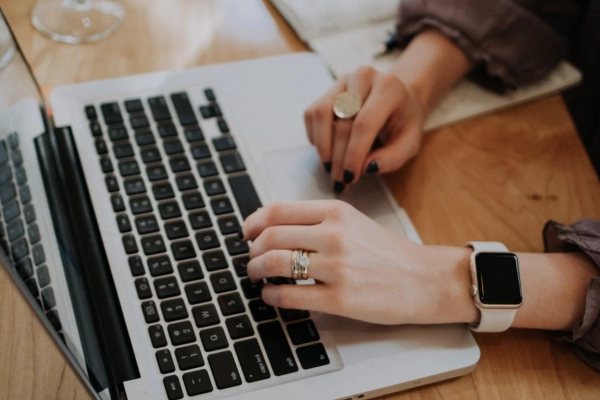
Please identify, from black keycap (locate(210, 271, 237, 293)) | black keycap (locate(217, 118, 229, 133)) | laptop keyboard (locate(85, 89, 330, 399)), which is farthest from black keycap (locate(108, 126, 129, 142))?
black keycap (locate(210, 271, 237, 293))

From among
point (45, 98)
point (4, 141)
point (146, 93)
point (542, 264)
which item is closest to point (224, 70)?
point (146, 93)

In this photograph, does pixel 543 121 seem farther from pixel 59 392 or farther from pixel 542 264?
pixel 59 392

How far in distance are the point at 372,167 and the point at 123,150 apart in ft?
0.90

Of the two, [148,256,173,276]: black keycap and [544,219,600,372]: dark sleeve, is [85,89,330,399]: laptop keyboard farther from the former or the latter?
[544,219,600,372]: dark sleeve

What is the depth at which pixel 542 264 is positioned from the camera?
2.00 ft

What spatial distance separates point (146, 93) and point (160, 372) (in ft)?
1.20

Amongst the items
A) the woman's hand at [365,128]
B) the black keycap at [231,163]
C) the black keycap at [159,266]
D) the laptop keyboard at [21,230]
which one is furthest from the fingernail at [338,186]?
the laptop keyboard at [21,230]

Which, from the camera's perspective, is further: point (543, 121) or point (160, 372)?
point (543, 121)

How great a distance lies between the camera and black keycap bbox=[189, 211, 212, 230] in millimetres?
613

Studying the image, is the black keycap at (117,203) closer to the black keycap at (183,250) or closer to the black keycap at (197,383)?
the black keycap at (183,250)

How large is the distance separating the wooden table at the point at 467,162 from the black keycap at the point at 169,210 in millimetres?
243

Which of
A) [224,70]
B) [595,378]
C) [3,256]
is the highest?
[3,256]

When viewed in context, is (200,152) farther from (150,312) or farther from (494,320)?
(494,320)

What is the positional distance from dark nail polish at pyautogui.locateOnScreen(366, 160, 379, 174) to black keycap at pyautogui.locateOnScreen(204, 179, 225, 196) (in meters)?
0.16
